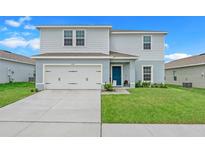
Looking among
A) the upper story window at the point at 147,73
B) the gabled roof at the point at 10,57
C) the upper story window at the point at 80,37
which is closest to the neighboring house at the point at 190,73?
the upper story window at the point at 147,73

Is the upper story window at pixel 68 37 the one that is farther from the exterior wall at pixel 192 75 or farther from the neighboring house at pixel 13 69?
the exterior wall at pixel 192 75

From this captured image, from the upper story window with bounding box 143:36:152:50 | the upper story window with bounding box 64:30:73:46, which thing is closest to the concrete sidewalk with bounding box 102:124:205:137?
the upper story window with bounding box 64:30:73:46

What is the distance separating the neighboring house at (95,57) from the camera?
1628 centimetres

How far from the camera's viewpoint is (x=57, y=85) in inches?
656

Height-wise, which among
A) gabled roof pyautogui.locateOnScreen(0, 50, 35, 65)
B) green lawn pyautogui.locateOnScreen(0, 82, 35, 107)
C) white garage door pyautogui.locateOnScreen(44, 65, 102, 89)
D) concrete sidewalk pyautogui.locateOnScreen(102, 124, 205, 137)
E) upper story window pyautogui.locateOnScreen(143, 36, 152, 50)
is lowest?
concrete sidewalk pyautogui.locateOnScreen(102, 124, 205, 137)

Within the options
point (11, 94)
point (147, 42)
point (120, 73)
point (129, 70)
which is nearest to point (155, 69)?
point (147, 42)

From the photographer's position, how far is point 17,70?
89.2ft

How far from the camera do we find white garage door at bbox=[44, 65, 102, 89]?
16500mm

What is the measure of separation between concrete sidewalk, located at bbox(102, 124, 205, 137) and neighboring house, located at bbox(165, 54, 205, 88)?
16999mm

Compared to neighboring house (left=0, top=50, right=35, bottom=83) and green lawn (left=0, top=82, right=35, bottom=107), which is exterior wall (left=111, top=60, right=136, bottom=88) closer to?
green lawn (left=0, top=82, right=35, bottom=107)
